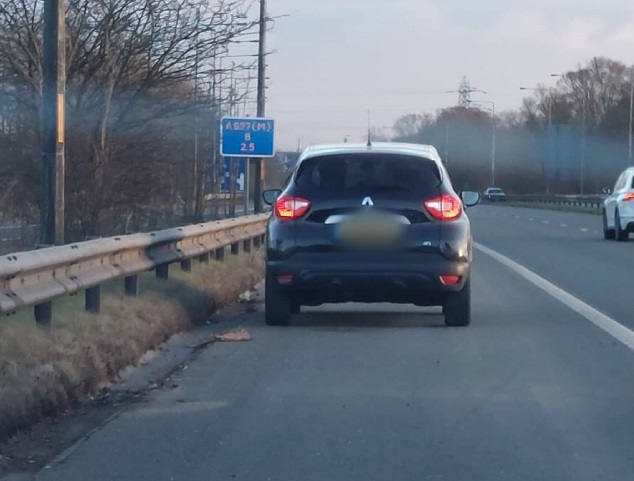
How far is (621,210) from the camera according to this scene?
101ft

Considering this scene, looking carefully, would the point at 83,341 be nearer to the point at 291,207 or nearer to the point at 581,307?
the point at 291,207

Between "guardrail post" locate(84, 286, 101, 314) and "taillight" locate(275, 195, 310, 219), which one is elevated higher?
"taillight" locate(275, 195, 310, 219)

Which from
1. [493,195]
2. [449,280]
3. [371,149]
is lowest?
[493,195]

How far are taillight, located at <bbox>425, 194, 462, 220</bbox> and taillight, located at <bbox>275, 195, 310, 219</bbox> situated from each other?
1087 mm

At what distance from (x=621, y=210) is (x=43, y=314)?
22.7m

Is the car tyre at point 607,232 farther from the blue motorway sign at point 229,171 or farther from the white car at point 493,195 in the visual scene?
the white car at point 493,195

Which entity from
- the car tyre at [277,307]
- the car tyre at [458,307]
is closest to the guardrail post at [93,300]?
the car tyre at [277,307]

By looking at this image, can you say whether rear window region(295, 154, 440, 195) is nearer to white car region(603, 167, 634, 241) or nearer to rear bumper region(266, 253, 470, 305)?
rear bumper region(266, 253, 470, 305)

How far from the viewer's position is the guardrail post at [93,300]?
1108cm

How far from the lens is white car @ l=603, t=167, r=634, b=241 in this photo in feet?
100

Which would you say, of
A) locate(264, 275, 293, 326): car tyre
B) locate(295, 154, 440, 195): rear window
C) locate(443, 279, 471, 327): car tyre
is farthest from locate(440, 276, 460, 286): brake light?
locate(264, 275, 293, 326): car tyre

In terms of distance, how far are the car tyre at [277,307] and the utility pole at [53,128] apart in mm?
2186

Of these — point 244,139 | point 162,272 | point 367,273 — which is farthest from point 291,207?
point 244,139

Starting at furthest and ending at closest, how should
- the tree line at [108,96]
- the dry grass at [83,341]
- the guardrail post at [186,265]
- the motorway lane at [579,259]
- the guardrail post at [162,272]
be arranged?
the tree line at [108,96], the motorway lane at [579,259], the guardrail post at [186,265], the guardrail post at [162,272], the dry grass at [83,341]
